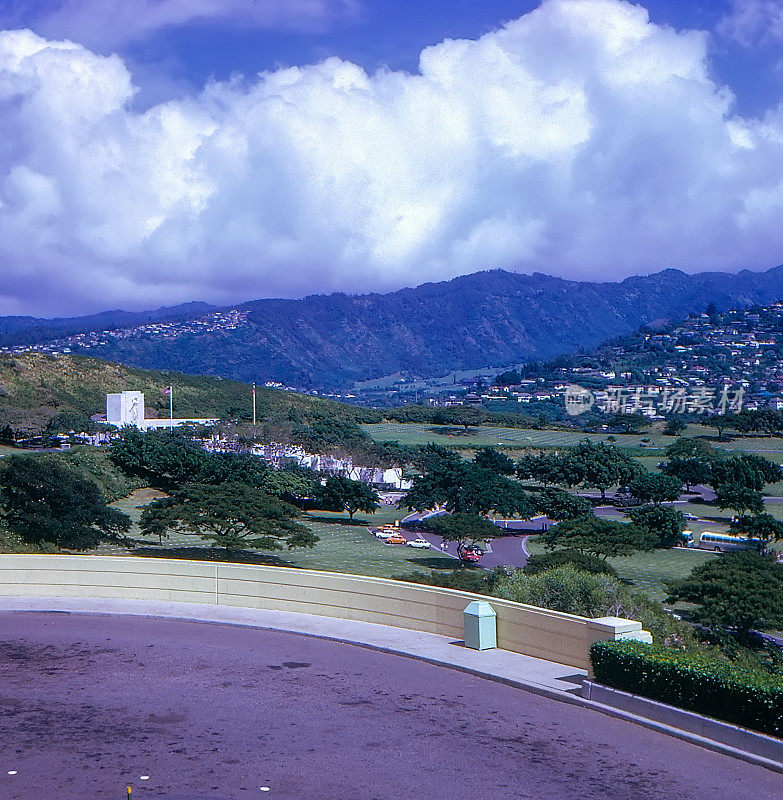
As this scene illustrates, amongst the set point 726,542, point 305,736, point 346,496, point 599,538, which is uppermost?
point 305,736

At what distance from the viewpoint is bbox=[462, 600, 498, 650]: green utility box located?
50.1ft

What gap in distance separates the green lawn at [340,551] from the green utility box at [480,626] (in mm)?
32684

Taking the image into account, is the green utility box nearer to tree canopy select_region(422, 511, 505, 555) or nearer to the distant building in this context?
tree canopy select_region(422, 511, 505, 555)

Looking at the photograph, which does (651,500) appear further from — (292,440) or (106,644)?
(106,644)

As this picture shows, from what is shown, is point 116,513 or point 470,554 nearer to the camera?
point 116,513

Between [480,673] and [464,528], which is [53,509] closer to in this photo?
[464,528]

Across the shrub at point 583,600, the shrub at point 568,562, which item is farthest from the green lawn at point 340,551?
the shrub at point 583,600

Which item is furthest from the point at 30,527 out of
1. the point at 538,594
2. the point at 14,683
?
the point at 14,683

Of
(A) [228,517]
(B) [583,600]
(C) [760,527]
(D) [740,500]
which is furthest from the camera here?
(D) [740,500]

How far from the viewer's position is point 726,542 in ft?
265

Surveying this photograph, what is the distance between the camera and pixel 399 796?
945cm

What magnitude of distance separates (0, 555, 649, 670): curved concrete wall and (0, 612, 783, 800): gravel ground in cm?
142

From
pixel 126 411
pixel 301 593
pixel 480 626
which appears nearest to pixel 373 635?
pixel 480 626

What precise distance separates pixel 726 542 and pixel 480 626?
233 feet
